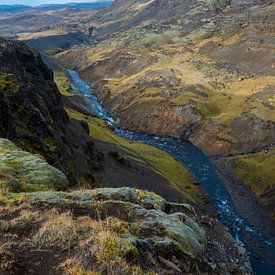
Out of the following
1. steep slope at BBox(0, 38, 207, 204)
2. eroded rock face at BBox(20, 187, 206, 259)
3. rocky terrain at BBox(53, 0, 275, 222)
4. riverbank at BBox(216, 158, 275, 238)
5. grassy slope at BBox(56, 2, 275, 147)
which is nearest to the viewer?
eroded rock face at BBox(20, 187, 206, 259)

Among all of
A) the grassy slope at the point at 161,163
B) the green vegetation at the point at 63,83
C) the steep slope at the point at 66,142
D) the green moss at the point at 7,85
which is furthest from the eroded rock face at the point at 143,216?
the green vegetation at the point at 63,83

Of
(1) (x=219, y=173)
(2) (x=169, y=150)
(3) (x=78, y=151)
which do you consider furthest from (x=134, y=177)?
(2) (x=169, y=150)

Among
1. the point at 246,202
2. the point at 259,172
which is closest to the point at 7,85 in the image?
the point at 246,202

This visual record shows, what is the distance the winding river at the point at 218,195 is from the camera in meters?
53.3

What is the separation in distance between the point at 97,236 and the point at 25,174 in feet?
34.6

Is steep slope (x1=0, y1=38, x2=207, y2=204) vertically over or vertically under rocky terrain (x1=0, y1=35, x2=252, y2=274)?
under

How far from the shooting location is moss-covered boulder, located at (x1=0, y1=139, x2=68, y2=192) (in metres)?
22.1

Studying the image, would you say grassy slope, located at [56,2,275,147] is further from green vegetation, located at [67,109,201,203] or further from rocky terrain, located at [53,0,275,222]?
green vegetation, located at [67,109,201,203]

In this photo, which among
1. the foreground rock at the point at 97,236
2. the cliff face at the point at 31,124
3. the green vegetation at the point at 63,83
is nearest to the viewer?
the foreground rock at the point at 97,236

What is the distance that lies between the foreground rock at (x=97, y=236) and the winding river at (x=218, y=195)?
34220mm

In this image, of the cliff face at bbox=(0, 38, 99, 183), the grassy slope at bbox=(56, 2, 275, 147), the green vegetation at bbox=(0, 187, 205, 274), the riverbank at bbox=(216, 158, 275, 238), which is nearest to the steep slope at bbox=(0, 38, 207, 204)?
the cliff face at bbox=(0, 38, 99, 183)

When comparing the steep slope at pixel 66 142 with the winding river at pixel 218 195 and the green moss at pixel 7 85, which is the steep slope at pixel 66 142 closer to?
the green moss at pixel 7 85

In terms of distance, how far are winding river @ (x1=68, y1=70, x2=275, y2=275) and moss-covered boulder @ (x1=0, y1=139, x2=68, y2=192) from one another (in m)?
36.2

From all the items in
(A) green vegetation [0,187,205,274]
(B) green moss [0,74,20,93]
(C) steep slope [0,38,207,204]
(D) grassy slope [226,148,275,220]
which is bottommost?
(D) grassy slope [226,148,275,220]
